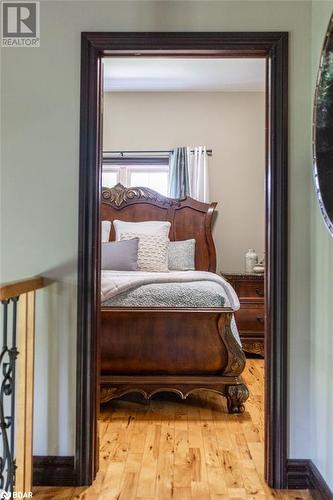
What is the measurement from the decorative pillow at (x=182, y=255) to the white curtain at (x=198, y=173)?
61 centimetres

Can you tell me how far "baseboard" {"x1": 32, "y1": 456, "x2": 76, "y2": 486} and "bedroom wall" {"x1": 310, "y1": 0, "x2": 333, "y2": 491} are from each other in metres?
1.14

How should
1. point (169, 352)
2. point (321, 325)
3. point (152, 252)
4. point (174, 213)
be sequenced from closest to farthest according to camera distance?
point (321, 325) < point (169, 352) < point (152, 252) < point (174, 213)

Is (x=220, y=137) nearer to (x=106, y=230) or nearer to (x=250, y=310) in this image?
(x=106, y=230)

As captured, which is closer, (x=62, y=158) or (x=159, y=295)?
(x=62, y=158)

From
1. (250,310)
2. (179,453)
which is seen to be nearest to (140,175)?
(250,310)

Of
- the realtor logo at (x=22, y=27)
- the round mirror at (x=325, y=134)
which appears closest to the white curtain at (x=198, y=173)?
the realtor logo at (x=22, y=27)

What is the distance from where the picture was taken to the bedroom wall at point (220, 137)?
4797mm

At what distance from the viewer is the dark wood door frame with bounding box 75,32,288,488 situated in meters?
1.88

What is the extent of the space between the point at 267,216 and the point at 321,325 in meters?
0.56

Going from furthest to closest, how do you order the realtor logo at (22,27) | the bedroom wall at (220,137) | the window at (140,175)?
1. the window at (140,175)
2. the bedroom wall at (220,137)
3. the realtor logo at (22,27)

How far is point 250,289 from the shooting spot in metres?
4.18

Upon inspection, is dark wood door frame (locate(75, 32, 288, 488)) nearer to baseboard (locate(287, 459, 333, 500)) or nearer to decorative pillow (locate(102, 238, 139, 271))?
baseboard (locate(287, 459, 333, 500))

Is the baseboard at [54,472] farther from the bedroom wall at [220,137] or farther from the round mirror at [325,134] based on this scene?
the bedroom wall at [220,137]

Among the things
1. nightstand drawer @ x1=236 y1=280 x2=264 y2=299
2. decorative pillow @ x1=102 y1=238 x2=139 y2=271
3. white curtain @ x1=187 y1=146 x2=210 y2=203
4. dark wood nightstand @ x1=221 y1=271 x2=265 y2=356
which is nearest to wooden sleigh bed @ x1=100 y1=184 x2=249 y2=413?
decorative pillow @ x1=102 y1=238 x2=139 y2=271
